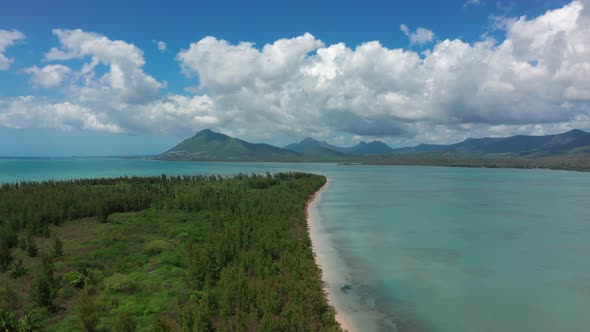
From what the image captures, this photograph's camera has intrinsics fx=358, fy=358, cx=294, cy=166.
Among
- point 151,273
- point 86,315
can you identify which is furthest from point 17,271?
point 86,315

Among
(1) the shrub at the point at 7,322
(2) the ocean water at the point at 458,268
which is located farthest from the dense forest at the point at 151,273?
(2) the ocean water at the point at 458,268

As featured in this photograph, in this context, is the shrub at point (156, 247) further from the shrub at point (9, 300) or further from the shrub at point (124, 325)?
the shrub at point (124, 325)

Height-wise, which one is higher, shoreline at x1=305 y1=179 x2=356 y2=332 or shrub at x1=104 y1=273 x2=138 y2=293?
shrub at x1=104 y1=273 x2=138 y2=293

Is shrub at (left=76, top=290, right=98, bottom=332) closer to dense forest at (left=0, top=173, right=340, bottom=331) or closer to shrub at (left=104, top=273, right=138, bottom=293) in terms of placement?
dense forest at (left=0, top=173, right=340, bottom=331)

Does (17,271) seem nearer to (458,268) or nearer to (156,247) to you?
(156,247)

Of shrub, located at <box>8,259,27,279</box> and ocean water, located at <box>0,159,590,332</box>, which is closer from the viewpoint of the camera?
ocean water, located at <box>0,159,590,332</box>

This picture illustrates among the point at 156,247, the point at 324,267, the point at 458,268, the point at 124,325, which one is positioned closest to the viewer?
the point at 124,325

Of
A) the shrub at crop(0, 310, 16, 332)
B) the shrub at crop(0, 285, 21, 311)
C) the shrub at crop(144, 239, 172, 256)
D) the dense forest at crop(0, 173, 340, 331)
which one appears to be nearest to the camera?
the shrub at crop(0, 310, 16, 332)

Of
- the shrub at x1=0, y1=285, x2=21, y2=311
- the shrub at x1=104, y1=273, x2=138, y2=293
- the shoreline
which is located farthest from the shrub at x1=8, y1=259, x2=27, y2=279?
the shoreline

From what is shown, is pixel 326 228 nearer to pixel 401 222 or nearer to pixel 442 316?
pixel 401 222

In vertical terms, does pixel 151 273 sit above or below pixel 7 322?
below
